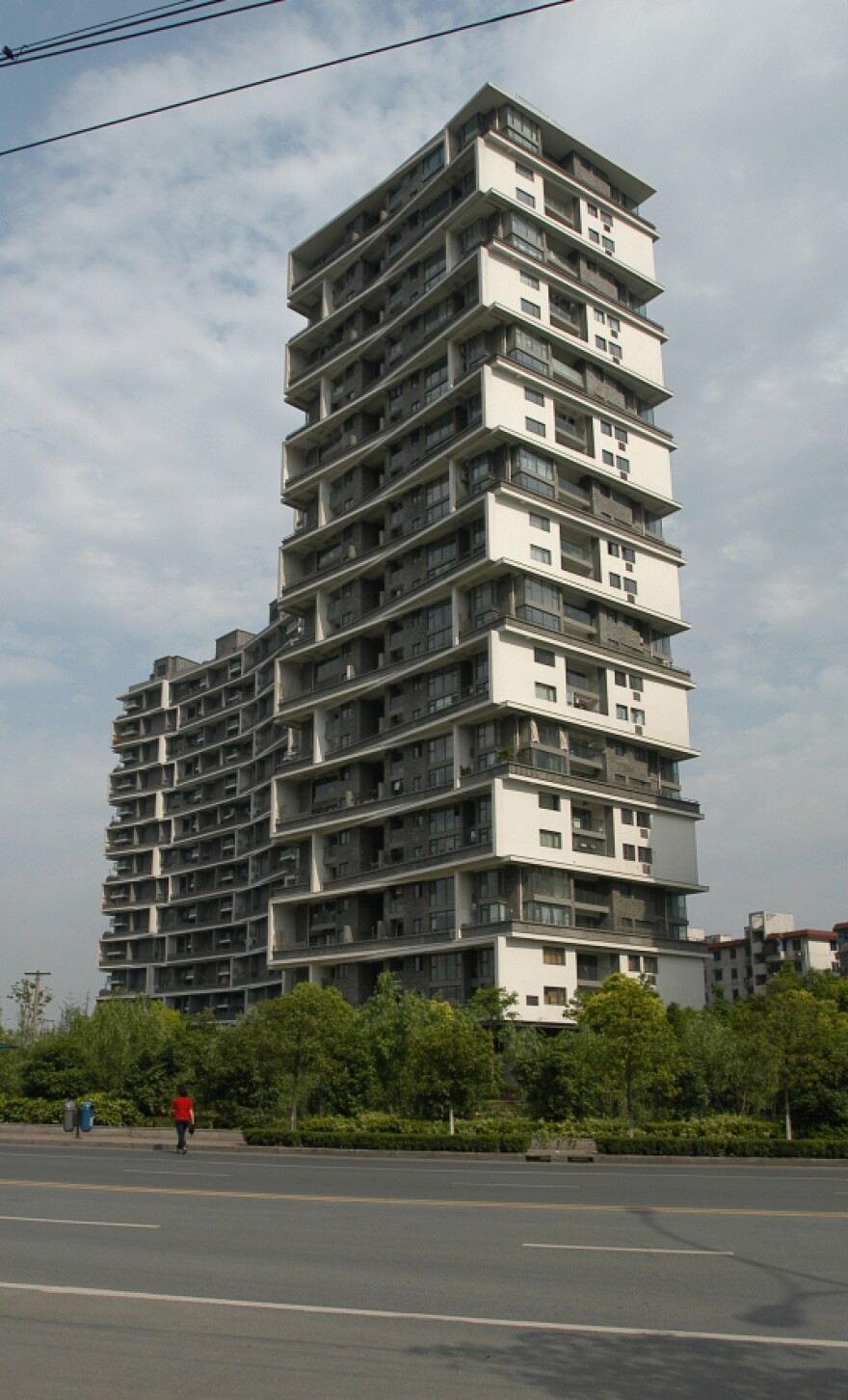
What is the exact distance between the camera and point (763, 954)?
133625 millimetres

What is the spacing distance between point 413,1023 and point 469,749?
74.6 ft

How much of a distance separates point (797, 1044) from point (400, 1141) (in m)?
12.3

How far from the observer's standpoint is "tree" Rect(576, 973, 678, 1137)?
A: 3641cm

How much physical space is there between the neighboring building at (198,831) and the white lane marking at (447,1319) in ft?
271

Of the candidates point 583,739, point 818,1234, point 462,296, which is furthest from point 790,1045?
point 462,296

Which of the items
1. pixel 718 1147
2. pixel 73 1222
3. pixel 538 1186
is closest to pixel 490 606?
pixel 718 1147

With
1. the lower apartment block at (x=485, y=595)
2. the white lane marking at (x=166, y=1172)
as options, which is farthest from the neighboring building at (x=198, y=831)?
the white lane marking at (x=166, y=1172)

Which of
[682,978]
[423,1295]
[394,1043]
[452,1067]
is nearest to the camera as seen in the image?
[423,1295]

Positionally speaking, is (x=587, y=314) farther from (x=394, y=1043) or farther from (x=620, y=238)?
(x=394, y=1043)

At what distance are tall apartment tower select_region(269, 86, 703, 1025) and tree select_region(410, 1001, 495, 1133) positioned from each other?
20.0 meters

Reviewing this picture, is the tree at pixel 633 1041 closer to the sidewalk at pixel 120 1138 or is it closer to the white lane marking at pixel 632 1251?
the sidewalk at pixel 120 1138

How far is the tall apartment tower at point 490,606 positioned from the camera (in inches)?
2475

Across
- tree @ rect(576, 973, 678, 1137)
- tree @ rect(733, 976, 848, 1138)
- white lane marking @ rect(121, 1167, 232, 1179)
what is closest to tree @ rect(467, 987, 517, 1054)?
tree @ rect(576, 973, 678, 1137)

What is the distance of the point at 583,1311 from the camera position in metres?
9.30
